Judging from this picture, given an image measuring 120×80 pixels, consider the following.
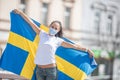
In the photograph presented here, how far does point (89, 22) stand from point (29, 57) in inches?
606

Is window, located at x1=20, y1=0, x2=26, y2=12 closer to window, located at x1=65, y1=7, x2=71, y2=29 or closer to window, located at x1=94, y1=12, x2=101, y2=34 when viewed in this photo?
window, located at x1=65, y1=7, x2=71, y2=29

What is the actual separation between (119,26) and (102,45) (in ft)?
6.91

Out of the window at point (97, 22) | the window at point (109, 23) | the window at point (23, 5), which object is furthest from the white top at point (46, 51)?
the window at point (109, 23)

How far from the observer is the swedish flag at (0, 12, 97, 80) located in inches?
277

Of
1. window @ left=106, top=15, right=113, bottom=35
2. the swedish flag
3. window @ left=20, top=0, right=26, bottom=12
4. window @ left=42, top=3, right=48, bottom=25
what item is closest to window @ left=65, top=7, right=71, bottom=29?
window @ left=42, top=3, right=48, bottom=25

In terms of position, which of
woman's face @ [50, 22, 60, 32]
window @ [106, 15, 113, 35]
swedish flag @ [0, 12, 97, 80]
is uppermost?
woman's face @ [50, 22, 60, 32]

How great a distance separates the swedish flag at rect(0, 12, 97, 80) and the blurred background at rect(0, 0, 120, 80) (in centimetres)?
1110

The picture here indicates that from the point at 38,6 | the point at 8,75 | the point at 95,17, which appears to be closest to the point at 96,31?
the point at 95,17

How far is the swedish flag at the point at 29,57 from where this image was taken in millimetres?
7031

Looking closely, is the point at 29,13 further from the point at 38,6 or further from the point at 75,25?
the point at 75,25

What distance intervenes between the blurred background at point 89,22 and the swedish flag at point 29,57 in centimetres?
1110

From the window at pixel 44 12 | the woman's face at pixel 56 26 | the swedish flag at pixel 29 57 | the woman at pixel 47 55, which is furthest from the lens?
the window at pixel 44 12

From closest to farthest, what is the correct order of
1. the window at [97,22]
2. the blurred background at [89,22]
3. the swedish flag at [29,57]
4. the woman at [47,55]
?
the woman at [47,55] < the swedish flag at [29,57] < the blurred background at [89,22] < the window at [97,22]

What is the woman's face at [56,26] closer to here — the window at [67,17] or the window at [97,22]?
the window at [67,17]
